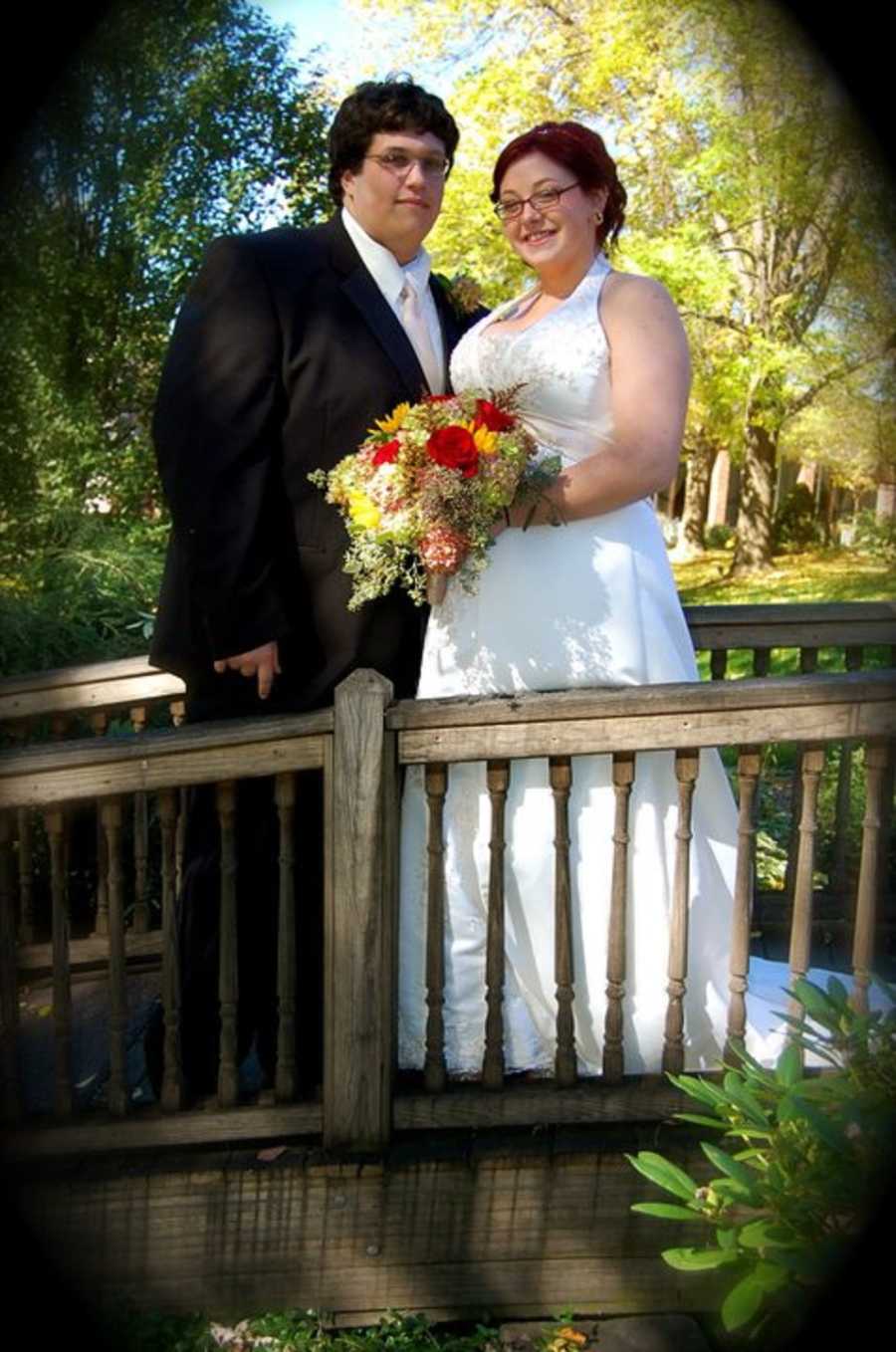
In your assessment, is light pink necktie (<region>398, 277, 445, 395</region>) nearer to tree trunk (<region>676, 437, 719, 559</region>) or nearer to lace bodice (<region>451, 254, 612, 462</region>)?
lace bodice (<region>451, 254, 612, 462</region>)

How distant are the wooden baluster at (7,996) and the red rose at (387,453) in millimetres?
989

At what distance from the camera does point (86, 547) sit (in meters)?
6.56

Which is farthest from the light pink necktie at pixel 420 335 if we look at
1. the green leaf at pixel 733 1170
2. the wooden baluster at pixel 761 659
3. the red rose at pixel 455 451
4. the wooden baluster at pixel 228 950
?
the green leaf at pixel 733 1170

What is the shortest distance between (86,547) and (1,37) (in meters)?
4.11

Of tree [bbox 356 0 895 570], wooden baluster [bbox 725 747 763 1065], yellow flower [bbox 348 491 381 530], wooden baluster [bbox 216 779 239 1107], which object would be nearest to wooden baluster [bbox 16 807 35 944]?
wooden baluster [bbox 216 779 239 1107]

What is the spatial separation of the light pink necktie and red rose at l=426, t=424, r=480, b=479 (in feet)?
1.78

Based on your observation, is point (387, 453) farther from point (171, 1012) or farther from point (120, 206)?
point (120, 206)

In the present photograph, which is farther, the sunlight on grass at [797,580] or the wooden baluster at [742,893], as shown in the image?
the sunlight on grass at [797,580]

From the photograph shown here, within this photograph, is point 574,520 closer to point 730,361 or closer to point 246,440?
point 246,440

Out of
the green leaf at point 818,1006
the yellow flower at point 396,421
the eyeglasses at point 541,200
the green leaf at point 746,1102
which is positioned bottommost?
the green leaf at point 746,1102

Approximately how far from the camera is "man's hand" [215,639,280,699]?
271 centimetres

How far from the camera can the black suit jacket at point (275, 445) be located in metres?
2.68

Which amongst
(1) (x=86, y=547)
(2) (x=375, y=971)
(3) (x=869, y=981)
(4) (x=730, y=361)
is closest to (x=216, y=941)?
(2) (x=375, y=971)

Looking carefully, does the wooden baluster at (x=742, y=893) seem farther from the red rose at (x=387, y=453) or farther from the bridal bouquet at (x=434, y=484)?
the red rose at (x=387, y=453)
